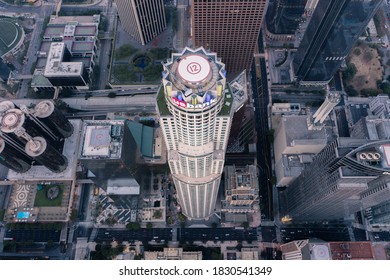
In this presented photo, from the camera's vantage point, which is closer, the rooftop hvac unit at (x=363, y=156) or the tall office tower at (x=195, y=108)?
the tall office tower at (x=195, y=108)

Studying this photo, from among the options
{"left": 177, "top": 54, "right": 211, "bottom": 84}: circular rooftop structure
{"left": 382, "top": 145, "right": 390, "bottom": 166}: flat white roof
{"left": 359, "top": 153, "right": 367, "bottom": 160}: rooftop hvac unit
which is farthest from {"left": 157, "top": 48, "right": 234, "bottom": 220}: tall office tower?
{"left": 382, "top": 145, "right": 390, "bottom": 166}: flat white roof

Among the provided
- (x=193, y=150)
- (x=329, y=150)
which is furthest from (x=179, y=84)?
(x=329, y=150)

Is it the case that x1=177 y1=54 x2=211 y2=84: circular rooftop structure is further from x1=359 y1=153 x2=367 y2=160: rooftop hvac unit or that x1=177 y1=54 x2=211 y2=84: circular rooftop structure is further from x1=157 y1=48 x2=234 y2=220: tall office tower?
x1=359 y1=153 x2=367 y2=160: rooftop hvac unit

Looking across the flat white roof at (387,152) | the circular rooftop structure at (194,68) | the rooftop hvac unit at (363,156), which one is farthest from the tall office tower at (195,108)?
the flat white roof at (387,152)

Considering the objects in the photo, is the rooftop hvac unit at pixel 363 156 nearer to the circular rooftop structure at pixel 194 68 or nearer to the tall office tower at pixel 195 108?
the tall office tower at pixel 195 108

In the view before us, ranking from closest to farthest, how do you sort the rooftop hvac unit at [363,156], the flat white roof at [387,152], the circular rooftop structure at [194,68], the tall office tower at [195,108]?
the circular rooftop structure at [194,68]
the tall office tower at [195,108]
the flat white roof at [387,152]
the rooftop hvac unit at [363,156]

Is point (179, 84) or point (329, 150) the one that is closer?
point (179, 84)

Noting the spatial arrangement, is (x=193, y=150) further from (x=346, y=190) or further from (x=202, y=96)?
(x=346, y=190)

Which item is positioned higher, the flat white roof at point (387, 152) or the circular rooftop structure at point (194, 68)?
the circular rooftop structure at point (194, 68)
